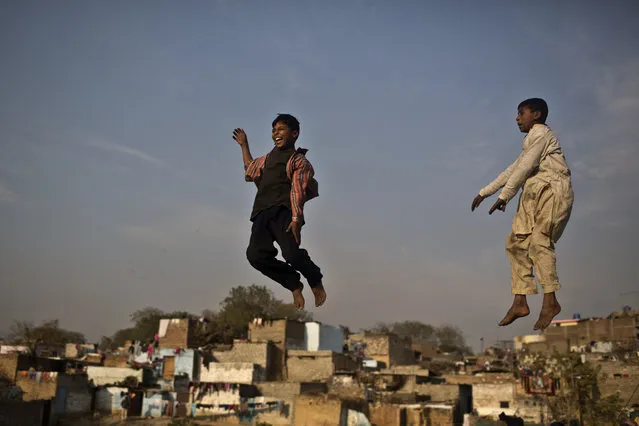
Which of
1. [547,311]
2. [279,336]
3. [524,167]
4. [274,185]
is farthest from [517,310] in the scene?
[279,336]

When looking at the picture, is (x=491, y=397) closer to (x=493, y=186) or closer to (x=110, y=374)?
(x=110, y=374)

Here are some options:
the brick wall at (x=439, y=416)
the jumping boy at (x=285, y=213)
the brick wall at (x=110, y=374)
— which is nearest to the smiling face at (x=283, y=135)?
the jumping boy at (x=285, y=213)

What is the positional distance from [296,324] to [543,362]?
18625 mm

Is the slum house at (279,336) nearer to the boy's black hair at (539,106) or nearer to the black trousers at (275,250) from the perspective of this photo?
the black trousers at (275,250)

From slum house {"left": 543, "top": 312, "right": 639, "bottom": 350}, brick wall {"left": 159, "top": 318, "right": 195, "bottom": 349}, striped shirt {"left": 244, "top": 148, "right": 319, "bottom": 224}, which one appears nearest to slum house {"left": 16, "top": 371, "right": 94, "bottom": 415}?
brick wall {"left": 159, "top": 318, "right": 195, "bottom": 349}

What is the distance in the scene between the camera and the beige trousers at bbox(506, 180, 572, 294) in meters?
6.00

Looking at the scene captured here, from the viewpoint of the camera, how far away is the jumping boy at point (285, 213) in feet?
21.2

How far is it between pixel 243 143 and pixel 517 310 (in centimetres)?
328

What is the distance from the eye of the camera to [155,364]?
46.0 meters

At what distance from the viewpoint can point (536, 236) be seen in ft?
19.9

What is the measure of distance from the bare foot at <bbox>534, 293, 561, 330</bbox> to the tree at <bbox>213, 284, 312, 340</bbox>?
49906 millimetres

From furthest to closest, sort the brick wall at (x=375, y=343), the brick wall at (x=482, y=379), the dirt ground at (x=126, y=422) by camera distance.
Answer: the brick wall at (x=375, y=343) < the brick wall at (x=482, y=379) < the dirt ground at (x=126, y=422)

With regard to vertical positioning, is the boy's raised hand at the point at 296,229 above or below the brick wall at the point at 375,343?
below

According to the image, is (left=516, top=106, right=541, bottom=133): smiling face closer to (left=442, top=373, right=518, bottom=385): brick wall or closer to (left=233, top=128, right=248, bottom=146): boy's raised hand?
(left=233, top=128, right=248, bottom=146): boy's raised hand
